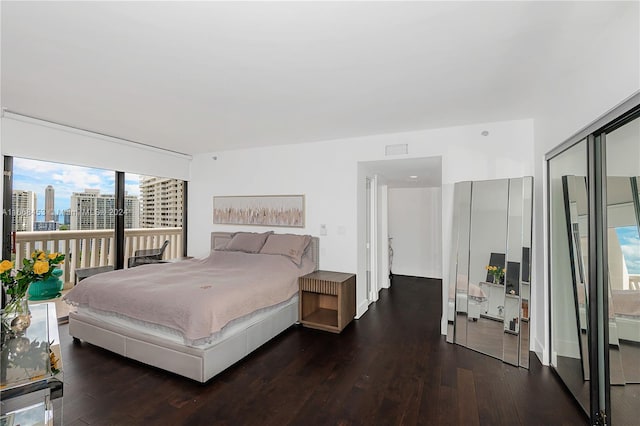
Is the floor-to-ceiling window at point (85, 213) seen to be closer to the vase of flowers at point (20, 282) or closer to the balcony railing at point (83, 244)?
the balcony railing at point (83, 244)

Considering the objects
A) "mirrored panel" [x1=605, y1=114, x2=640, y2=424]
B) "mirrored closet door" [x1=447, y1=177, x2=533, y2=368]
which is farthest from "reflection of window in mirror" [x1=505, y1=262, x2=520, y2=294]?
"mirrored panel" [x1=605, y1=114, x2=640, y2=424]

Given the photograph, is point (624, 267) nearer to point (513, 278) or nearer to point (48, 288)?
point (513, 278)

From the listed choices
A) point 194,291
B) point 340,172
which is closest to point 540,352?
point 340,172

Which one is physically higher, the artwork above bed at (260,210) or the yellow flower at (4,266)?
the artwork above bed at (260,210)

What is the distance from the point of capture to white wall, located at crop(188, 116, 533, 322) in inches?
126

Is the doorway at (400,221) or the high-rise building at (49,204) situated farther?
the doorway at (400,221)

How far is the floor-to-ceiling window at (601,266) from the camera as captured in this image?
5.14ft

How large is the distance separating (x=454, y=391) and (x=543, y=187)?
2065 millimetres

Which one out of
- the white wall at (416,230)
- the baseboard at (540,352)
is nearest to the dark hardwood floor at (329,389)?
the baseboard at (540,352)

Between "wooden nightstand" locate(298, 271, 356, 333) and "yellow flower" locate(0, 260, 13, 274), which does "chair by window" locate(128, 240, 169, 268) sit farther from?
"yellow flower" locate(0, 260, 13, 274)

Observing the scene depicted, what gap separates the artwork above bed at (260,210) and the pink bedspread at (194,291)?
755 mm

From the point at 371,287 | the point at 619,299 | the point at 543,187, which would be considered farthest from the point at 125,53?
the point at 371,287

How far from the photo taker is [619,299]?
5.49 ft

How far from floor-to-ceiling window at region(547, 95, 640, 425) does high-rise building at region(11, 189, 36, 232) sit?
547 centimetres
